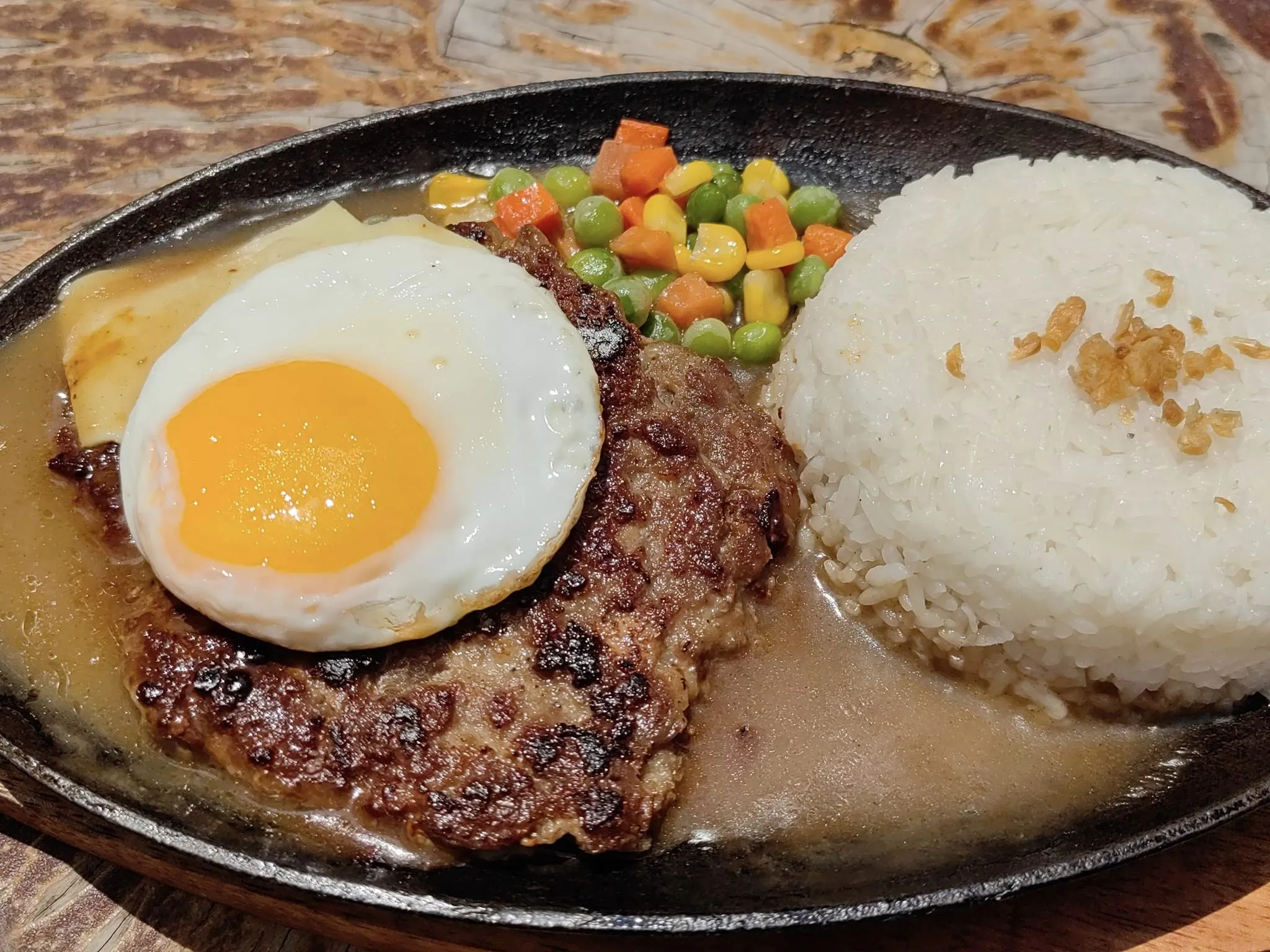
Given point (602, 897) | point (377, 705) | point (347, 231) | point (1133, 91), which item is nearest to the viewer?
point (602, 897)

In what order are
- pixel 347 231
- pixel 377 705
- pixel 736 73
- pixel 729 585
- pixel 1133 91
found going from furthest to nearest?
pixel 1133 91 → pixel 736 73 → pixel 347 231 → pixel 729 585 → pixel 377 705

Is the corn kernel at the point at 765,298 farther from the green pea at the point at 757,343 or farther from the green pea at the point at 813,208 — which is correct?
the green pea at the point at 813,208

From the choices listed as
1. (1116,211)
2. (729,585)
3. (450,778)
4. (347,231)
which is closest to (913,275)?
(1116,211)

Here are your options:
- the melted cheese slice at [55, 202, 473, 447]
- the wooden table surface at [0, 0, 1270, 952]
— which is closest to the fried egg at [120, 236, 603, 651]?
the melted cheese slice at [55, 202, 473, 447]

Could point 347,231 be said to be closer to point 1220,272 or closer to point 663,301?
point 663,301

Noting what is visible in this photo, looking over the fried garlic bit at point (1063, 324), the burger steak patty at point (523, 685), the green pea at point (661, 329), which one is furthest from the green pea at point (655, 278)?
the fried garlic bit at point (1063, 324)

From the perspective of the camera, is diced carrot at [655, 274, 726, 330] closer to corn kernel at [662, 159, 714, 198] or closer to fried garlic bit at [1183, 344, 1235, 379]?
corn kernel at [662, 159, 714, 198]

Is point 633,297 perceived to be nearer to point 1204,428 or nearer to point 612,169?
point 612,169

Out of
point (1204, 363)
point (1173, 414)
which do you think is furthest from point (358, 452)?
point (1204, 363)
